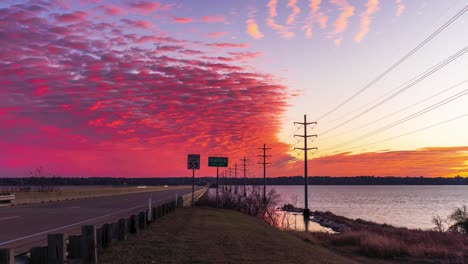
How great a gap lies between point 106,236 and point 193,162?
26.7m

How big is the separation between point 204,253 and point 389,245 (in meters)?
14.8

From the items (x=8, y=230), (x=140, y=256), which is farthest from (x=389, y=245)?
(x=8, y=230)

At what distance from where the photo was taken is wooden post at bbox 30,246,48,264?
8.76 metres

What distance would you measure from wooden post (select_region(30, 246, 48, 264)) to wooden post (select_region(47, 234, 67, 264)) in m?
0.07

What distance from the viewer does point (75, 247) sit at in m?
10.1

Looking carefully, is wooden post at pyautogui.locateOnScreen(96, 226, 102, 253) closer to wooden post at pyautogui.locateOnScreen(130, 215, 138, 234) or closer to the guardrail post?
the guardrail post

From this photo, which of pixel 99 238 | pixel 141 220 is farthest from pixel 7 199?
pixel 99 238

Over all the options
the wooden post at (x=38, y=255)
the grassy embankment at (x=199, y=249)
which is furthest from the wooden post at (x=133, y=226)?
the wooden post at (x=38, y=255)

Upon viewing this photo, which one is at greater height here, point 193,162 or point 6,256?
point 193,162

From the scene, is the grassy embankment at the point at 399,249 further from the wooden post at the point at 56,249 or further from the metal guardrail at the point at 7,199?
the metal guardrail at the point at 7,199

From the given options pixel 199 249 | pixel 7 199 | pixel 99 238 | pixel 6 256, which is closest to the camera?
pixel 6 256

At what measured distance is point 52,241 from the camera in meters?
8.91

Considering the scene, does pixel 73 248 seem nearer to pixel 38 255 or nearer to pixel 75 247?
pixel 75 247

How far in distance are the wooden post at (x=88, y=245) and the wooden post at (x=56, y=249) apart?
1.22m
